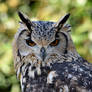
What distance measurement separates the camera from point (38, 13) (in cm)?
544

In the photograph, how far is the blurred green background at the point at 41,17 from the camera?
5051 millimetres

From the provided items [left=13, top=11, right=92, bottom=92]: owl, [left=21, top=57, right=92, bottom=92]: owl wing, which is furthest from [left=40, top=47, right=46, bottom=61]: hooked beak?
[left=21, top=57, right=92, bottom=92]: owl wing

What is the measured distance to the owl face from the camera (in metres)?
2.81

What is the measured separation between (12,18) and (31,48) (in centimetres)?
277

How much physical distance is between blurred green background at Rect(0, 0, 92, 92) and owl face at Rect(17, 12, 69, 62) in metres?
1.85

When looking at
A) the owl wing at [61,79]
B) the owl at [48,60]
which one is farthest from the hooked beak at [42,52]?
the owl wing at [61,79]

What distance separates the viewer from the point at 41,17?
16.1 ft

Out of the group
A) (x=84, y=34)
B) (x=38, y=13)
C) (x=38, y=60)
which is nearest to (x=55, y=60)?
(x=38, y=60)

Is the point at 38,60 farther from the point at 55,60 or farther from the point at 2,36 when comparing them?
the point at 2,36

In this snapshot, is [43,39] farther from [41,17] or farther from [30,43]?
[41,17]

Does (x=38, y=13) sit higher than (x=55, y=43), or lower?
higher

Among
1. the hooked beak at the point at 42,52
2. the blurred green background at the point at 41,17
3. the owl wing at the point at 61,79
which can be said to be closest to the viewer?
the owl wing at the point at 61,79

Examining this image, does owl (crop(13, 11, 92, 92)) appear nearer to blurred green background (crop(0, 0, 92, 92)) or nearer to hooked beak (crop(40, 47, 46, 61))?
hooked beak (crop(40, 47, 46, 61))

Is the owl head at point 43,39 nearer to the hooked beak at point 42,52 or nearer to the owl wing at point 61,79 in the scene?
the hooked beak at point 42,52
